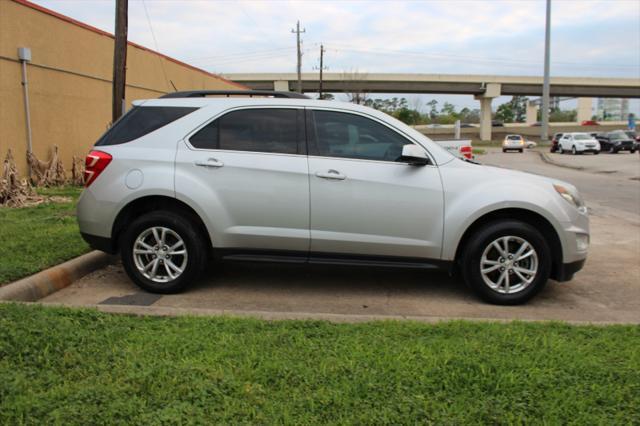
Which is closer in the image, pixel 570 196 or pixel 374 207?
pixel 374 207

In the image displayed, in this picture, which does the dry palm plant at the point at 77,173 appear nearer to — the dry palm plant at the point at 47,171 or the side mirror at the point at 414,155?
the dry palm plant at the point at 47,171

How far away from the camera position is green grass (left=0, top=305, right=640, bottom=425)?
265 cm

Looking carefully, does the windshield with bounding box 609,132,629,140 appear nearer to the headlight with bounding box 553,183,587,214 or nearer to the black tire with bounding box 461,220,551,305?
the headlight with bounding box 553,183,587,214

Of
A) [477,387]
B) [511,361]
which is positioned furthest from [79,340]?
[511,361]

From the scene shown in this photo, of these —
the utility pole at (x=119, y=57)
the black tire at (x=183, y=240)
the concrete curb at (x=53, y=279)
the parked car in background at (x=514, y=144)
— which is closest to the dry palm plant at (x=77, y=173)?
the utility pole at (x=119, y=57)

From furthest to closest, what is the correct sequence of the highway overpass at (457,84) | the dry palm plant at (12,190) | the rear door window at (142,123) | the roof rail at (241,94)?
the highway overpass at (457,84)
the dry palm plant at (12,190)
the roof rail at (241,94)
the rear door window at (142,123)

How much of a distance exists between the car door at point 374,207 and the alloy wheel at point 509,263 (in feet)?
1.52

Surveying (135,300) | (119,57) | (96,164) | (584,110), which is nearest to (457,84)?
(584,110)

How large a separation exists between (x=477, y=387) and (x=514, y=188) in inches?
93.4

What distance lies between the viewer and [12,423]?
2.55 m

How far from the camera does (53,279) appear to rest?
4.94m

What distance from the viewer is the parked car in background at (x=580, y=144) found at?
127ft

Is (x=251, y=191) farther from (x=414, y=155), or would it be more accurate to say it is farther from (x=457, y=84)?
(x=457, y=84)

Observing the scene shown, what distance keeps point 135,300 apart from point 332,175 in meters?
2.10
